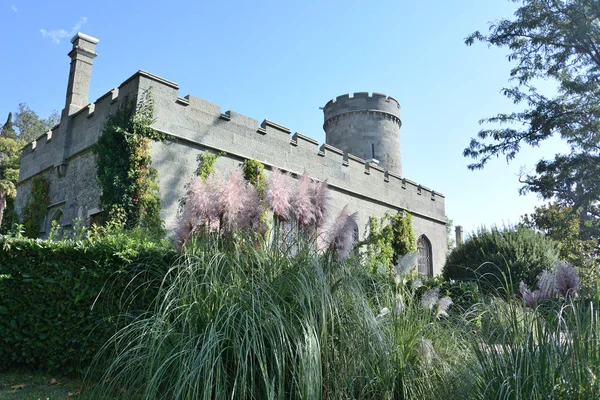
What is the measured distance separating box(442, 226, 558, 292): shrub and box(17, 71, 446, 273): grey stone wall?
9.97 feet

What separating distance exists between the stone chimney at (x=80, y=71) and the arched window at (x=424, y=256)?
1160 centimetres

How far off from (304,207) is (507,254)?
411 inches

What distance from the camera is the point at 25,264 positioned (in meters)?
5.19

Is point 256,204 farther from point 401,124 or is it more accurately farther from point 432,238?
point 401,124

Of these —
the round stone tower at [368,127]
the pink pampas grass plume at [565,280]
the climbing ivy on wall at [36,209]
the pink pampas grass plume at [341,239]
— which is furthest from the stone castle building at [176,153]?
the pink pampas grass plume at [565,280]

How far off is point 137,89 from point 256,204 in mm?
6399

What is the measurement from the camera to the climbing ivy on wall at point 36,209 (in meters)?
11.9

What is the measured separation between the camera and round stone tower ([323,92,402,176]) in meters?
18.3

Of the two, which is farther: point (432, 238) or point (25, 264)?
point (432, 238)

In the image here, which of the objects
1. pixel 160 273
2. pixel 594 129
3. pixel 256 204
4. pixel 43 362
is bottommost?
pixel 43 362

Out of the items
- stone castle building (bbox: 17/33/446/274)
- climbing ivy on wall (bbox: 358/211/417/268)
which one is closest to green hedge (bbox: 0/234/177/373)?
stone castle building (bbox: 17/33/446/274)

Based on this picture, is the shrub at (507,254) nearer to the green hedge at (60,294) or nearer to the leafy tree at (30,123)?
the green hedge at (60,294)

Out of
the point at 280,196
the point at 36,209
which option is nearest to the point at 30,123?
the point at 36,209

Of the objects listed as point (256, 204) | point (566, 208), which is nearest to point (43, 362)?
point (256, 204)
